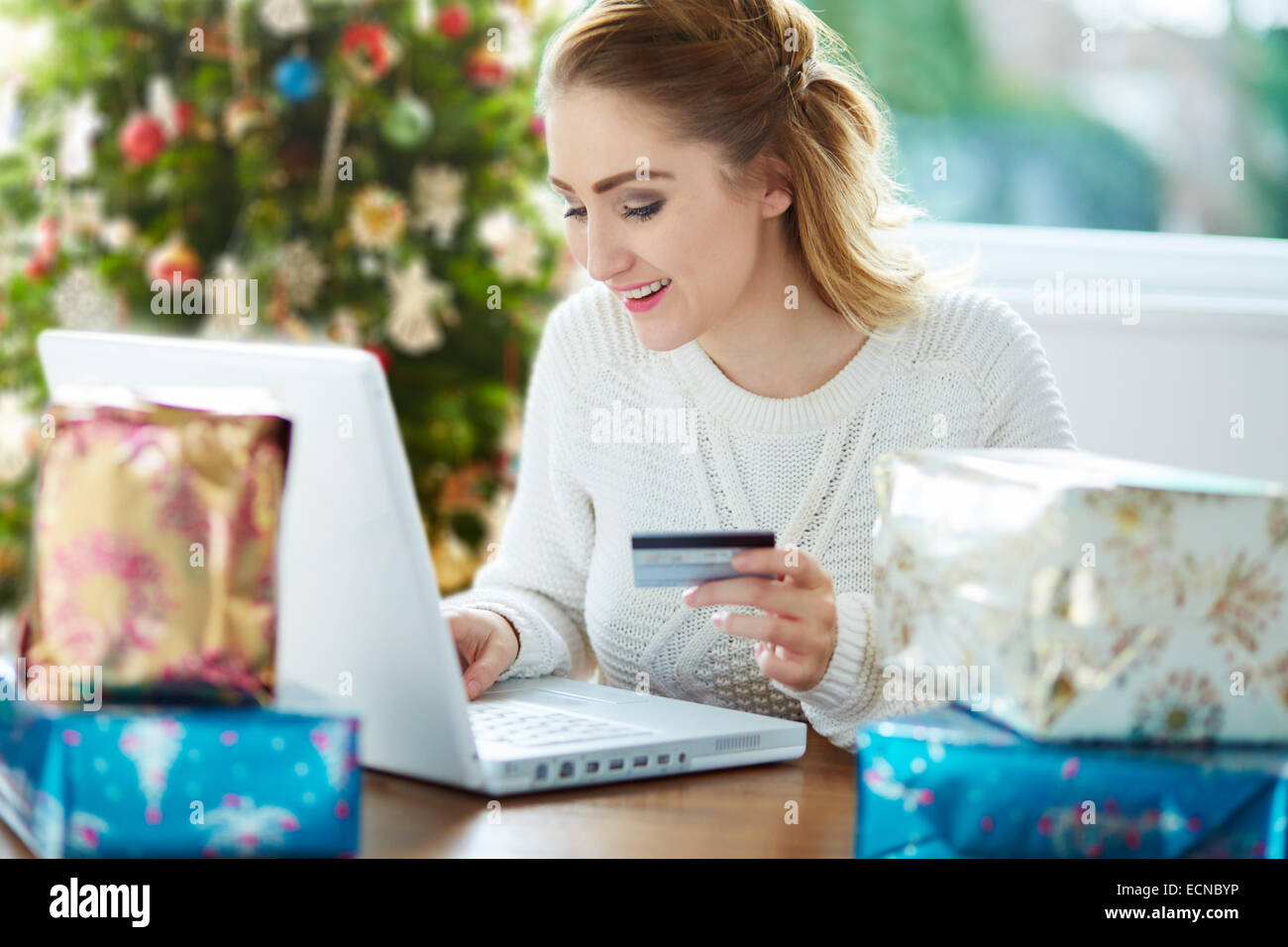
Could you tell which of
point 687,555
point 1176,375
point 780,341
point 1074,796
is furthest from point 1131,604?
point 1176,375

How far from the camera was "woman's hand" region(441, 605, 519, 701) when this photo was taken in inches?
44.3

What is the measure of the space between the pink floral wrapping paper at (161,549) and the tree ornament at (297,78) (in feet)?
6.18

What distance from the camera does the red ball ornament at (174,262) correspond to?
241 centimetres

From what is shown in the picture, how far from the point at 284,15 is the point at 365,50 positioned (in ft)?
0.53

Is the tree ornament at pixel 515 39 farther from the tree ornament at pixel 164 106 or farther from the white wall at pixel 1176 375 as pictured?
the white wall at pixel 1176 375

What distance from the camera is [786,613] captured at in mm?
996

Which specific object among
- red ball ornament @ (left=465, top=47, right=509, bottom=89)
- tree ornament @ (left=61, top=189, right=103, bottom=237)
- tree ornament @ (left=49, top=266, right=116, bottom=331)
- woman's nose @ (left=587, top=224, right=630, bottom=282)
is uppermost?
red ball ornament @ (left=465, top=47, right=509, bottom=89)

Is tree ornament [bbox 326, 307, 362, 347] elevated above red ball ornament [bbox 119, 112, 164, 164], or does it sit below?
below

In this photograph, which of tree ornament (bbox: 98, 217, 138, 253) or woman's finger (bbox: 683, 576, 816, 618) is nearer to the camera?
woman's finger (bbox: 683, 576, 816, 618)

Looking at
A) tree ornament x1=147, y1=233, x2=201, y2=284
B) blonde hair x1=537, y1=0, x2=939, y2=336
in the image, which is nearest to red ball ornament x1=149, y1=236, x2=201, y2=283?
tree ornament x1=147, y1=233, x2=201, y2=284

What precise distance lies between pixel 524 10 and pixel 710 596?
1916mm

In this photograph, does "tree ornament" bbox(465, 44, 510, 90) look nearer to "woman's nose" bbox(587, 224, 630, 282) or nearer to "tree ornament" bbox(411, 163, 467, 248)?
"tree ornament" bbox(411, 163, 467, 248)

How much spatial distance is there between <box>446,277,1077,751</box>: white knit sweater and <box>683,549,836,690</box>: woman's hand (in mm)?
314
